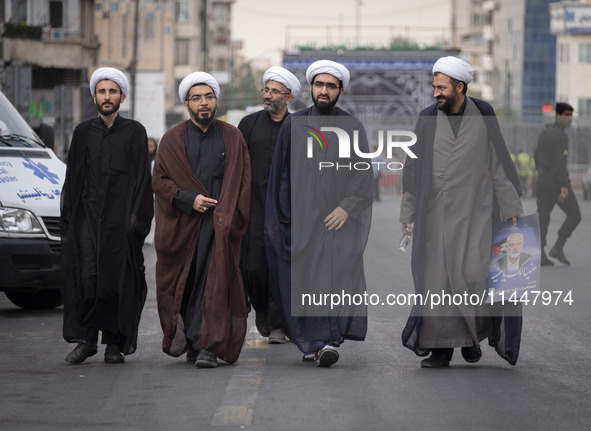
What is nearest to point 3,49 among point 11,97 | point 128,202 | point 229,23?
point 11,97

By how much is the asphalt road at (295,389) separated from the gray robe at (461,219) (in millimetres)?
297

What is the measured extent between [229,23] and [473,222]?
129578 millimetres

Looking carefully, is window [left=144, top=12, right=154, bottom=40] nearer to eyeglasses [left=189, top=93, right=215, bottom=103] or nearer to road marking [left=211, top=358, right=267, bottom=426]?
eyeglasses [left=189, top=93, right=215, bottom=103]

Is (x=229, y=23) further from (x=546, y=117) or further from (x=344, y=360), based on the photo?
(x=344, y=360)

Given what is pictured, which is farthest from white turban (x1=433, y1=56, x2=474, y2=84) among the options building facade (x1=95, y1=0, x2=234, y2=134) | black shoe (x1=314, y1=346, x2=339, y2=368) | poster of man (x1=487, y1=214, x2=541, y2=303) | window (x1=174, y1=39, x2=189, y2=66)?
window (x1=174, y1=39, x2=189, y2=66)

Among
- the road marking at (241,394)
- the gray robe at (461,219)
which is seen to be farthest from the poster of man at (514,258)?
the road marking at (241,394)

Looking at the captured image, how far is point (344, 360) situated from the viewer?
8.88m

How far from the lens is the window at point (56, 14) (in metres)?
47.0

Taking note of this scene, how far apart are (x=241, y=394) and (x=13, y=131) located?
221 inches

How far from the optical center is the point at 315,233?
8766mm

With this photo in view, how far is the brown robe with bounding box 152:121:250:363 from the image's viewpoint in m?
8.59

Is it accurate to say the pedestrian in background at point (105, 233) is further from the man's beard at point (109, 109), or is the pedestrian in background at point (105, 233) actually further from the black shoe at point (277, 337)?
the black shoe at point (277, 337)

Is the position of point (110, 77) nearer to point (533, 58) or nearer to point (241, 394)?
point (241, 394)

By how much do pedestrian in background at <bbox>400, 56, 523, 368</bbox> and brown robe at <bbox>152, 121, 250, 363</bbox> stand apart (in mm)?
1038
